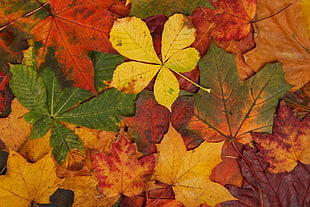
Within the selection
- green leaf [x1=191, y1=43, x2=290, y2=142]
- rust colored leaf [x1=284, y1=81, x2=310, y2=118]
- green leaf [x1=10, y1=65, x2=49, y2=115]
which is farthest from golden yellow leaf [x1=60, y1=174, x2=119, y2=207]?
rust colored leaf [x1=284, y1=81, x2=310, y2=118]

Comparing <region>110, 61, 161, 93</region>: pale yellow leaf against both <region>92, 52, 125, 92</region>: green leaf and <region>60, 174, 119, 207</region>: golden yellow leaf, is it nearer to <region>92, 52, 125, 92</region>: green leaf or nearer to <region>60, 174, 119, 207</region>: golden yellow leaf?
<region>92, 52, 125, 92</region>: green leaf

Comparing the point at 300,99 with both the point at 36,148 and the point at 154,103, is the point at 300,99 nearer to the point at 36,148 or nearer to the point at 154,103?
the point at 154,103

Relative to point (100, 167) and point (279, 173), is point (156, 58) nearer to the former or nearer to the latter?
point (100, 167)

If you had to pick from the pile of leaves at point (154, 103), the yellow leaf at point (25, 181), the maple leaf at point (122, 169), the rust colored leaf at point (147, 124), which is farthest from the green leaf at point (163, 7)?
the yellow leaf at point (25, 181)

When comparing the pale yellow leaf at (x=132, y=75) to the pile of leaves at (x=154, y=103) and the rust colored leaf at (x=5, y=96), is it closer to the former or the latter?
the pile of leaves at (x=154, y=103)

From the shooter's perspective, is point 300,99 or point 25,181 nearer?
point 25,181

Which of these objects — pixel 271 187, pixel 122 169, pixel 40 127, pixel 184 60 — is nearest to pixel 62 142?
pixel 40 127

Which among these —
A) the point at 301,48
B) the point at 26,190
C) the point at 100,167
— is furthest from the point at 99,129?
the point at 301,48
